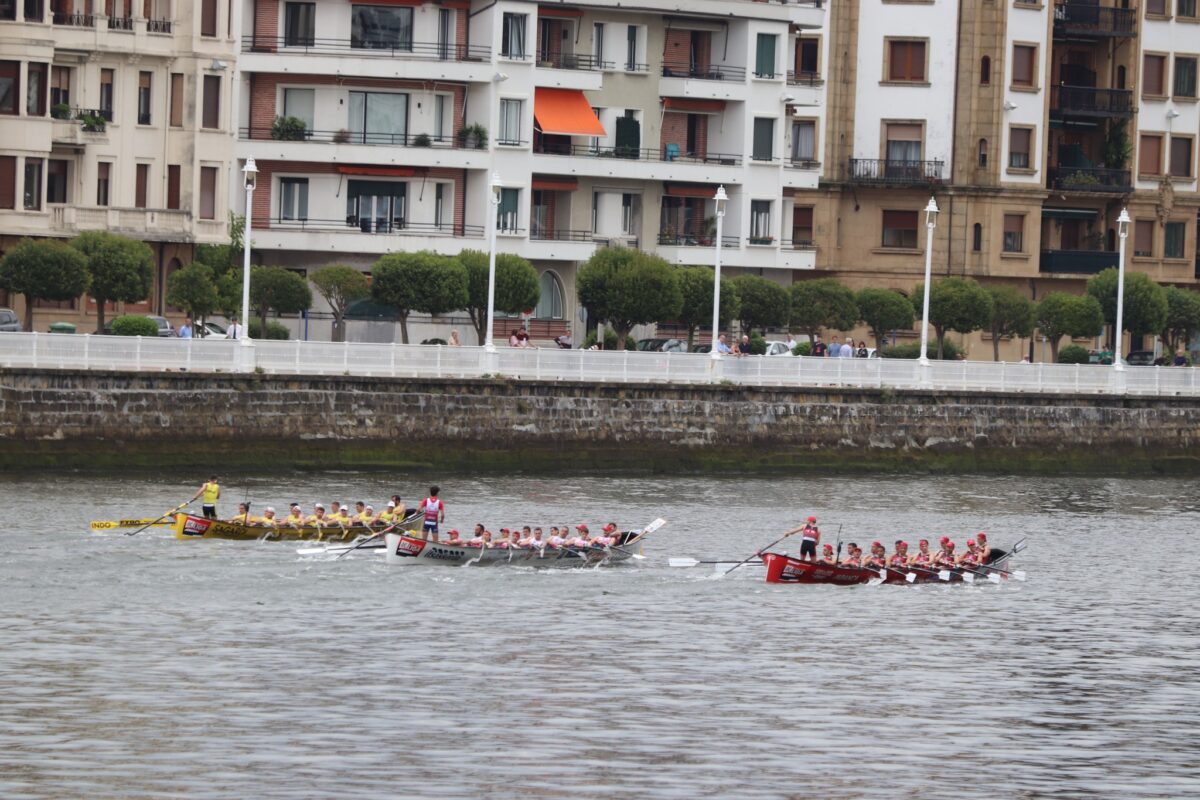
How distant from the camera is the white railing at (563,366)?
6000 cm

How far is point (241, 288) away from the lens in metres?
77.2

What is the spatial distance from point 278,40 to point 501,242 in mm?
11810

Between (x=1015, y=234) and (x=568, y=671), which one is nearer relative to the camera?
(x=568, y=671)

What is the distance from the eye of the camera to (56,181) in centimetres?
7975

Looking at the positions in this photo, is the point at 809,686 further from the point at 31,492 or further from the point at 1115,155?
the point at 1115,155

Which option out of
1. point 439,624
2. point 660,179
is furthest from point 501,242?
point 439,624

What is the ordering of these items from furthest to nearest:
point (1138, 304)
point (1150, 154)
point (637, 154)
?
1. point (1150, 154)
2. point (637, 154)
3. point (1138, 304)

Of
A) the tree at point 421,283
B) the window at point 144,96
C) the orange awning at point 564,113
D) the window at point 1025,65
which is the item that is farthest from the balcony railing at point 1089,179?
the window at point 144,96

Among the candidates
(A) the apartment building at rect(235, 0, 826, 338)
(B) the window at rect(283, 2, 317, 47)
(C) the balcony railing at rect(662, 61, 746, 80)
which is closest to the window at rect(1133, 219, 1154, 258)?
(A) the apartment building at rect(235, 0, 826, 338)

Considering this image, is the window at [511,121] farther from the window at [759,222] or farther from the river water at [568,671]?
the river water at [568,671]

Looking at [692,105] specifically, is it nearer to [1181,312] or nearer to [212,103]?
[212,103]

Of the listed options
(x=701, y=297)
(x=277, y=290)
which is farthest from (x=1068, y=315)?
(x=277, y=290)

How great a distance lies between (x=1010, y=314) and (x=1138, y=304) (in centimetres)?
553

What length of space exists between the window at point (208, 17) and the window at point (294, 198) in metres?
7.58
